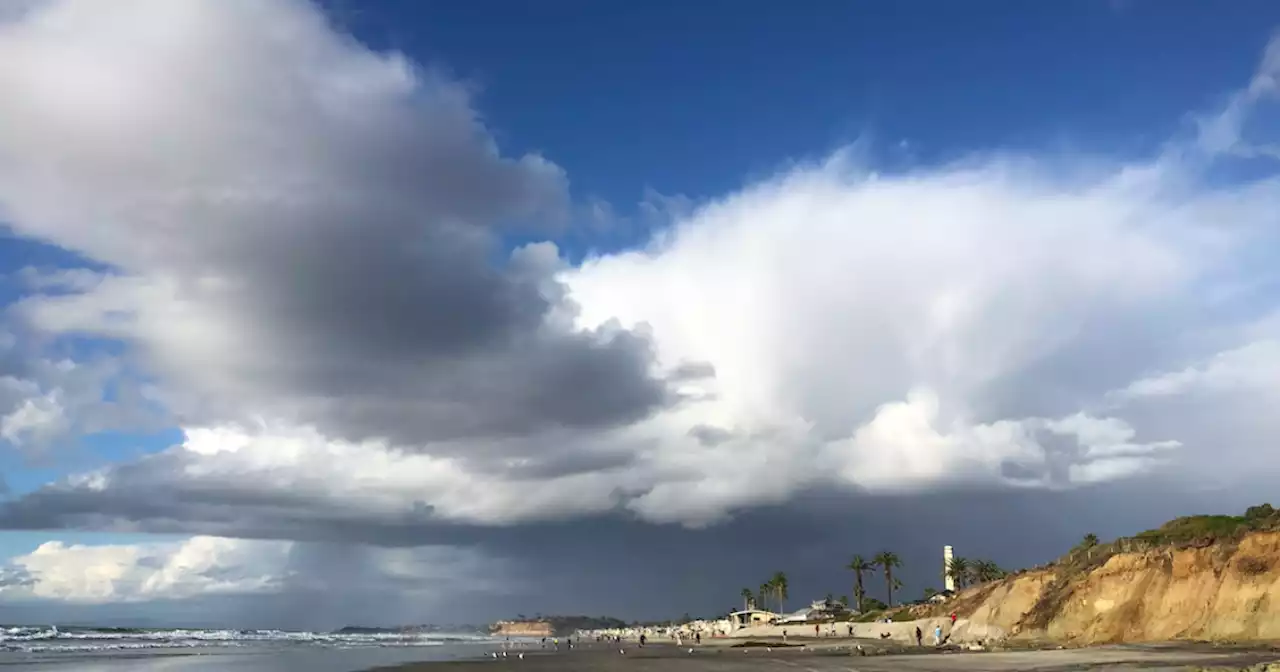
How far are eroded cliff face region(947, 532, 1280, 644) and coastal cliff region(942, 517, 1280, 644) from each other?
7 cm

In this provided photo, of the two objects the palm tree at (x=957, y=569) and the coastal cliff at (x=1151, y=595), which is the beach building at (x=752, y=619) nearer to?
the palm tree at (x=957, y=569)

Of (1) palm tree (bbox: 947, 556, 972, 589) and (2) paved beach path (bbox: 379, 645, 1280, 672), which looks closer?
(2) paved beach path (bbox: 379, 645, 1280, 672)

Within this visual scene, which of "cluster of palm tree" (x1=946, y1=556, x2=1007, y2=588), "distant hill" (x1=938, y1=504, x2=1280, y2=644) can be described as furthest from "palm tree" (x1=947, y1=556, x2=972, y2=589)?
"distant hill" (x1=938, y1=504, x2=1280, y2=644)

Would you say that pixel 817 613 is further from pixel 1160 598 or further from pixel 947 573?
pixel 1160 598

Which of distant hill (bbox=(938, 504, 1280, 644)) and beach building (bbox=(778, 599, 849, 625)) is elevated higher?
distant hill (bbox=(938, 504, 1280, 644))

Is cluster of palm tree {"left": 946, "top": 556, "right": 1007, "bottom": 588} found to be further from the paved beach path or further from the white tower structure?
the paved beach path

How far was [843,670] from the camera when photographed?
46.2 meters

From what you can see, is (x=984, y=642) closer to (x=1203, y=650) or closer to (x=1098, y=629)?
(x=1098, y=629)

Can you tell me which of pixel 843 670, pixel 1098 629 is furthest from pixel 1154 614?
pixel 843 670

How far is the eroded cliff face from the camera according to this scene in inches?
2026

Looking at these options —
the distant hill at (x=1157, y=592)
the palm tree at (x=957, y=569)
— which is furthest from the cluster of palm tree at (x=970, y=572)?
the distant hill at (x=1157, y=592)

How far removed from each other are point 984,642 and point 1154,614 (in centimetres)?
1397

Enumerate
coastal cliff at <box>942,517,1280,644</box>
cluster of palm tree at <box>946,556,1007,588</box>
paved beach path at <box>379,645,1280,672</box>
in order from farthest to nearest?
cluster of palm tree at <box>946,556,1007,588</box>
coastal cliff at <box>942,517,1280,644</box>
paved beach path at <box>379,645,1280,672</box>

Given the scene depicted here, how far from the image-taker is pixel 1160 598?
58938 millimetres
